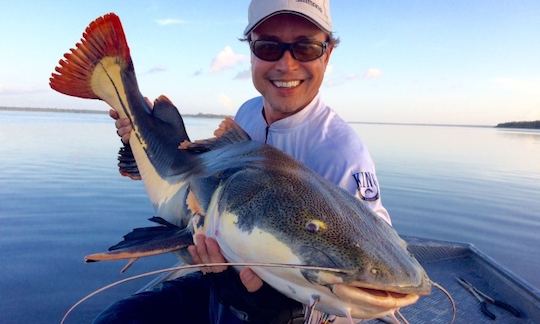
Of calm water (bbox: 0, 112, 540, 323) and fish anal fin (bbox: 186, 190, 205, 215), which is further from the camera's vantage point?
calm water (bbox: 0, 112, 540, 323)

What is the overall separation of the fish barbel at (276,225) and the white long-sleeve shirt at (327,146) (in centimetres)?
47

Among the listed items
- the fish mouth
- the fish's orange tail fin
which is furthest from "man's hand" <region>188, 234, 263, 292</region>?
the fish's orange tail fin

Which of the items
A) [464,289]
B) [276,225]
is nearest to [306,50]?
[276,225]

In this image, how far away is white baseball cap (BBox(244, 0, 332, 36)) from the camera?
312 cm

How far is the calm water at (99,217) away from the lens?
17.6ft

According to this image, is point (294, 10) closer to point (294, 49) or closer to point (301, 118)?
point (294, 49)

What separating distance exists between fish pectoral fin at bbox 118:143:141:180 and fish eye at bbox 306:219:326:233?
2843 mm

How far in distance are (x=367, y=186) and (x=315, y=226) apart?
3.44ft

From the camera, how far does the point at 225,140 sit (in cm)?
324

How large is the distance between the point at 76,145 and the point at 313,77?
1869 cm

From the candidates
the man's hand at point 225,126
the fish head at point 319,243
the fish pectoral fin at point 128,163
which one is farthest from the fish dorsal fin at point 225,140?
the fish pectoral fin at point 128,163

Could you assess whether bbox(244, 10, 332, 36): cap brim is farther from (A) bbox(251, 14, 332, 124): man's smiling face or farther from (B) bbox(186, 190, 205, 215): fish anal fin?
(B) bbox(186, 190, 205, 215): fish anal fin

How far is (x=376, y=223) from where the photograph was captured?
2213 mm

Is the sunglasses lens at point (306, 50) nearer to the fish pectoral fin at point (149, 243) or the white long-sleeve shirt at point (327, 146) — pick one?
the white long-sleeve shirt at point (327, 146)
